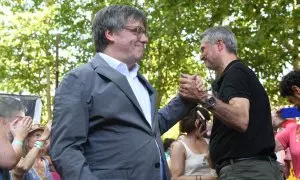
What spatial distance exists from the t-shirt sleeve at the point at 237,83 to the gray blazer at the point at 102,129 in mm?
1263

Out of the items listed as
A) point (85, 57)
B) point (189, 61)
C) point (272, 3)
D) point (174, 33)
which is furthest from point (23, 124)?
point (189, 61)

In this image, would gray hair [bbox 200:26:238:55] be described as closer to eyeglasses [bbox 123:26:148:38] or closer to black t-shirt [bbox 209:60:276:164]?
black t-shirt [bbox 209:60:276:164]

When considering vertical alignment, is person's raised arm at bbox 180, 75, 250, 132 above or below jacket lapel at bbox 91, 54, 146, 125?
below

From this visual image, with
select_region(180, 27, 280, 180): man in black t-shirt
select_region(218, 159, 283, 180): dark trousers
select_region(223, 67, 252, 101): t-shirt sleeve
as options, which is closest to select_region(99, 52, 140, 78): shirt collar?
select_region(180, 27, 280, 180): man in black t-shirt

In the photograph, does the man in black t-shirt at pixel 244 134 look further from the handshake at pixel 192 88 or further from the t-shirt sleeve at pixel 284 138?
the t-shirt sleeve at pixel 284 138

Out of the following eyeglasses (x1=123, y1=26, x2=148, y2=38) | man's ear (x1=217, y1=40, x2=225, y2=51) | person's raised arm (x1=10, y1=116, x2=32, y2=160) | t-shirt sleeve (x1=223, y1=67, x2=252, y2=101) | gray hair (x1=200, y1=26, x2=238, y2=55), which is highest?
eyeglasses (x1=123, y1=26, x2=148, y2=38)

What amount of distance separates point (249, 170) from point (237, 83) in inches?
25.4

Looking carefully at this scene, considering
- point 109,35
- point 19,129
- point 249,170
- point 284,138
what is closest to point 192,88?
point 109,35

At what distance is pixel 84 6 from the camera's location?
2356 centimetres

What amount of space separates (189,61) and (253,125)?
23.2m

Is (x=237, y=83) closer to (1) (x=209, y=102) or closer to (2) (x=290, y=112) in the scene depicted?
(1) (x=209, y=102)

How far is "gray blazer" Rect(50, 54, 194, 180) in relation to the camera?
3.45 meters

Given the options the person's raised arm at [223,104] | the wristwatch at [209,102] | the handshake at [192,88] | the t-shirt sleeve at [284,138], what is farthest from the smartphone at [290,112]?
the handshake at [192,88]

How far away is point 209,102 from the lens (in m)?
4.39
